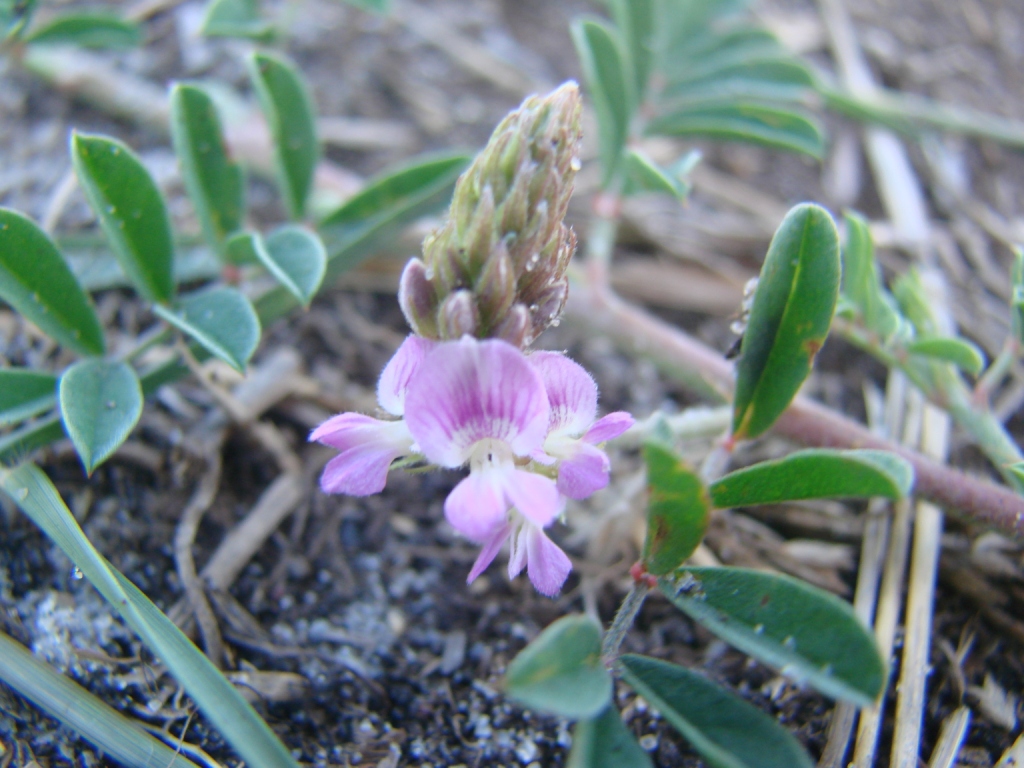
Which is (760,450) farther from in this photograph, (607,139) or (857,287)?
(607,139)

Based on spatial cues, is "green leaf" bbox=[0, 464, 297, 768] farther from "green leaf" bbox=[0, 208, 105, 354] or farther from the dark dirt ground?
"green leaf" bbox=[0, 208, 105, 354]

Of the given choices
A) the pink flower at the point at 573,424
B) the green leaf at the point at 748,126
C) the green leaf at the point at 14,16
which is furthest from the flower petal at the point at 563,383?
the green leaf at the point at 14,16

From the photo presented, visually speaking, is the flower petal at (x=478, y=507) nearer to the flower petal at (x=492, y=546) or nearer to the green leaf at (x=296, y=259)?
the flower petal at (x=492, y=546)

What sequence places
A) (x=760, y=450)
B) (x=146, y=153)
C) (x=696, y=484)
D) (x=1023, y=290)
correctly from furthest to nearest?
(x=146, y=153)
(x=760, y=450)
(x=1023, y=290)
(x=696, y=484)

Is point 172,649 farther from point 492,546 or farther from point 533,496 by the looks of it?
point 533,496

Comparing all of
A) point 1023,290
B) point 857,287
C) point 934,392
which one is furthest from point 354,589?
point 1023,290

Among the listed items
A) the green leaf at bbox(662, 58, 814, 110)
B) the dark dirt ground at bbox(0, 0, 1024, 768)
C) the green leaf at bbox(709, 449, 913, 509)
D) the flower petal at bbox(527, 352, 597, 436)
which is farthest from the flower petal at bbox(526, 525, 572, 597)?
the green leaf at bbox(662, 58, 814, 110)
